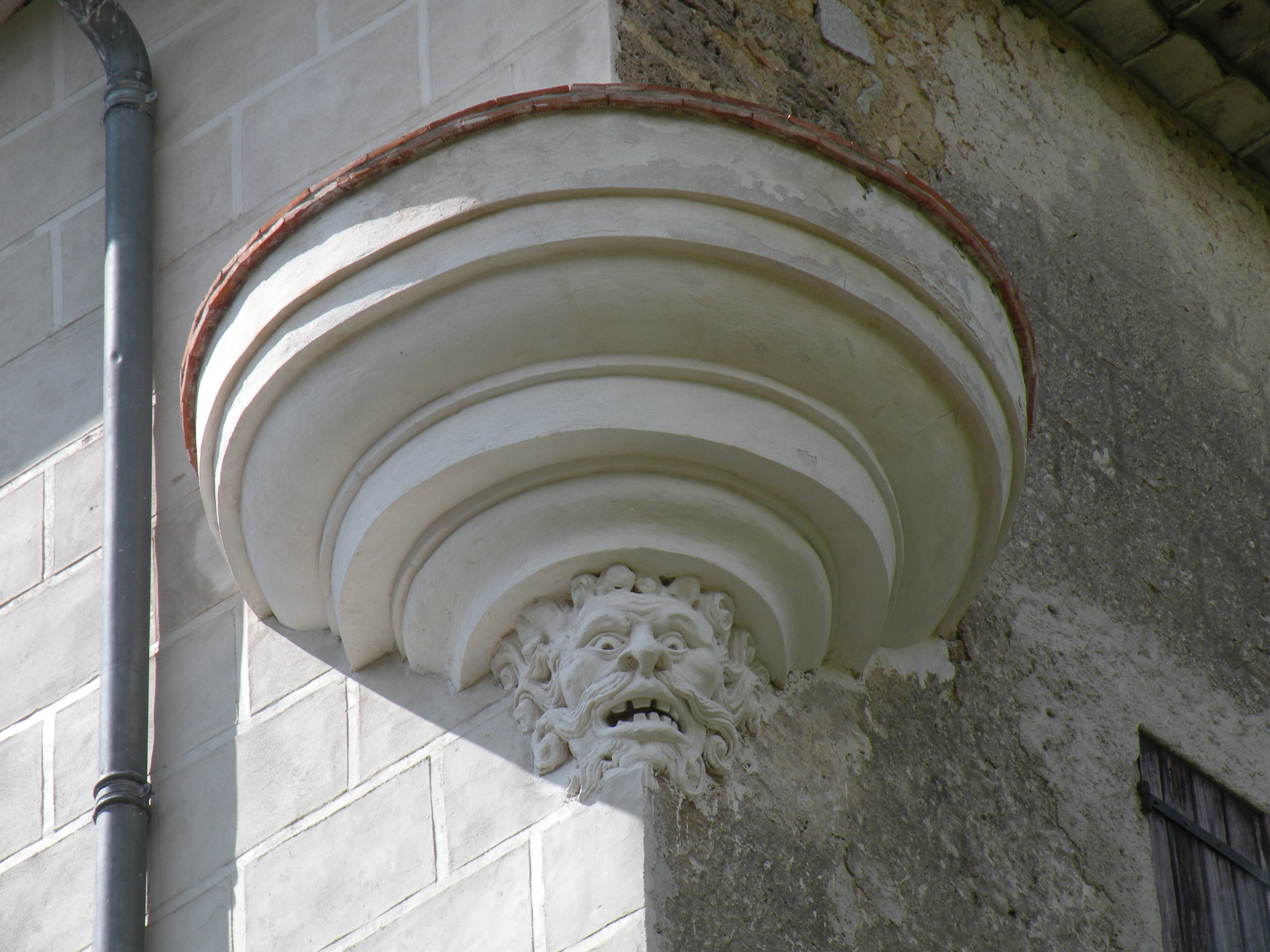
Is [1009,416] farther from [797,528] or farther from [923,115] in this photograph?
[923,115]

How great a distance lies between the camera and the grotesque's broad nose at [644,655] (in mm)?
3111

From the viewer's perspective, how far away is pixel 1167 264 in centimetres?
527

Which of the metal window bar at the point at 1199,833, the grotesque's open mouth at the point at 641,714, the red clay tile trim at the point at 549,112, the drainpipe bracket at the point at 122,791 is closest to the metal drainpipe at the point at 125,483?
the drainpipe bracket at the point at 122,791

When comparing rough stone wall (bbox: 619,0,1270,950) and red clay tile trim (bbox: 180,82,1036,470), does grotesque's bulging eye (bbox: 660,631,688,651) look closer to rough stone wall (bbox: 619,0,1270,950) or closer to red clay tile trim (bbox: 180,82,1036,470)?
rough stone wall (bbox: 619,0,1270,950)

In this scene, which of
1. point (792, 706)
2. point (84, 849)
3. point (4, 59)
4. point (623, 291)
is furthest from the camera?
point (4, 59)

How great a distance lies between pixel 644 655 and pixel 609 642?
7cm

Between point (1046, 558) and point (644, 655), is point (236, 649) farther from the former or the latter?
point (1046, 558)

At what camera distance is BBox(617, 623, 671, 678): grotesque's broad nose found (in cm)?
311

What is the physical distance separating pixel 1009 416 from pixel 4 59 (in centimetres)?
296

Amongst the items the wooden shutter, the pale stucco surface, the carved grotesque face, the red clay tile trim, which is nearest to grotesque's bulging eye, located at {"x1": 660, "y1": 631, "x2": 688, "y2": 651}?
the carved grotesque face

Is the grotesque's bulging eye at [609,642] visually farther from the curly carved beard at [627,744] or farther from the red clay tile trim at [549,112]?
the red clay tile trim at [549,112]

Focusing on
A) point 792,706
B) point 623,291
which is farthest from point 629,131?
point 792,706

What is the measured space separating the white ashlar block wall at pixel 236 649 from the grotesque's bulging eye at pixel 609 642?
9.0 inches

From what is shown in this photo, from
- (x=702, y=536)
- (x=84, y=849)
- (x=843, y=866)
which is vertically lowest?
(x=843, y=866)
